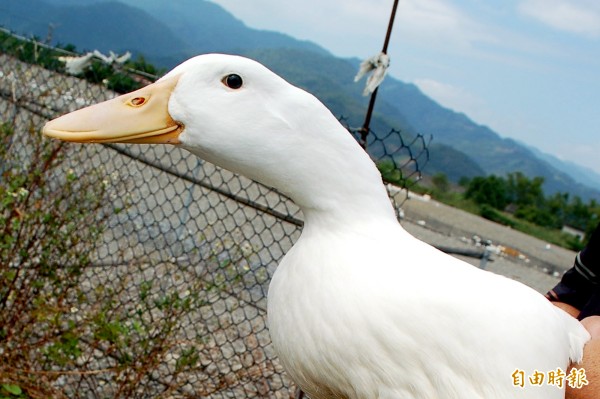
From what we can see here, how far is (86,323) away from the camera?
1.99m

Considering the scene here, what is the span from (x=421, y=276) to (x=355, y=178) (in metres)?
0.19

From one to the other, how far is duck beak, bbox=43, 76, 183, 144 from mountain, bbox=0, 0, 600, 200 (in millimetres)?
48983

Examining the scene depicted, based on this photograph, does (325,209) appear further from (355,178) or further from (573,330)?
(573,330)

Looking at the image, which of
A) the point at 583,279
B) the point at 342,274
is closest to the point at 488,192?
the point at 583,279

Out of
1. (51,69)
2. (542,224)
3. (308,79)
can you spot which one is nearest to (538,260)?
(51,69)

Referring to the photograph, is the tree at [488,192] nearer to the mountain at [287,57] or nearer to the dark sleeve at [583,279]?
the dark sleeve at [583,279]

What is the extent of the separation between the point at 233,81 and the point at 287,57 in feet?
325

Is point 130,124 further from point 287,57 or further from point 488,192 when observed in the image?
point 287,57

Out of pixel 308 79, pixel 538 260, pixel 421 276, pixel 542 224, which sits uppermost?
pixel 421 276

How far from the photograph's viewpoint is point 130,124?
90cm

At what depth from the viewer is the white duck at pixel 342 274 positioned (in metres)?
0.81

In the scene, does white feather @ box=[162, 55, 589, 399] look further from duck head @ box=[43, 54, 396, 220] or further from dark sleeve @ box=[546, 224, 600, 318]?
dark sleeve @ box=[546, 224, 600, 318]

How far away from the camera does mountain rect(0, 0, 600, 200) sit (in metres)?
78.6

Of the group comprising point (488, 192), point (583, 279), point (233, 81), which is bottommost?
point (488, 192)
